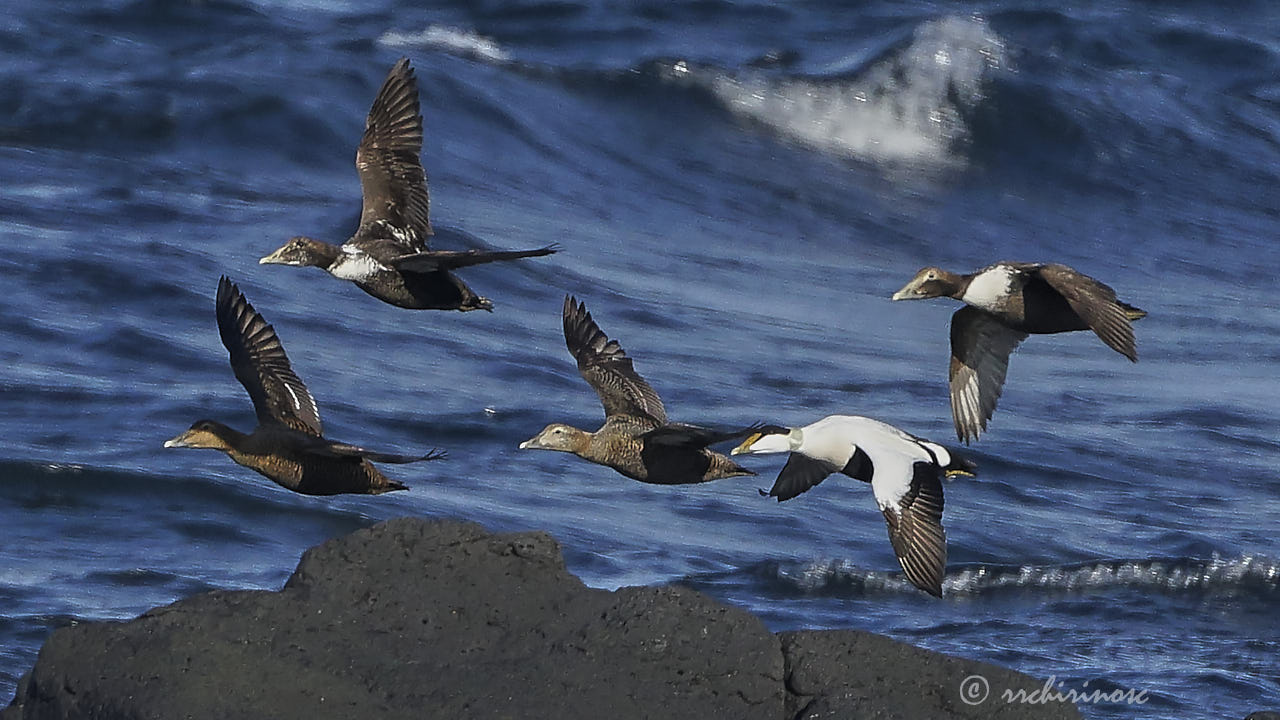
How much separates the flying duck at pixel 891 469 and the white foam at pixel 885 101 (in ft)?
44.1

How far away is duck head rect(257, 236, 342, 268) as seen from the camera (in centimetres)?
782

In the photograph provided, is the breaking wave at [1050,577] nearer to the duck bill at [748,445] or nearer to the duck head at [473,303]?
the duck head at [473,303]

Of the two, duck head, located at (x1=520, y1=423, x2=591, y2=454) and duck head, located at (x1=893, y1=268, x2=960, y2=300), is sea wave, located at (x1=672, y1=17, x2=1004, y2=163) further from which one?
duck head, located at (x1=520, y1=423, x2=591, y2=454)

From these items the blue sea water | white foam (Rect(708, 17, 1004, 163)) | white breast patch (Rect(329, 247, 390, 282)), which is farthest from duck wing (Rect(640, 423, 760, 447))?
white foam (Rect(708, 17, 1004, 163))

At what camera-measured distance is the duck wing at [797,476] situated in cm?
774

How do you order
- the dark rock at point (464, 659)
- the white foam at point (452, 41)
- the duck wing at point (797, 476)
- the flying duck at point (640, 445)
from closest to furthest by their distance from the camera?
the dark rock at point (464, 659), the flying duck at point (640, 445), the duck wing at point (797, 476), the white foam at point (452, 41)

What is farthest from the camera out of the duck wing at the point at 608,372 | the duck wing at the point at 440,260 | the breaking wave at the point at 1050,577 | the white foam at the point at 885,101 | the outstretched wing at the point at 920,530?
the white foam at the point at 885,101

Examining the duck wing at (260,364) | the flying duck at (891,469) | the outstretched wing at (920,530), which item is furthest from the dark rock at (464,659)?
the duck wing at (260,364)

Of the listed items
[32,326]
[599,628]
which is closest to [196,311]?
[32,326]

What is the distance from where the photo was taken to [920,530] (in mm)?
6781

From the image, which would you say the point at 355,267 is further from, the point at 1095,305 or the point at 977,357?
the point at 1095,305

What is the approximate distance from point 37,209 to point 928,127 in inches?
364

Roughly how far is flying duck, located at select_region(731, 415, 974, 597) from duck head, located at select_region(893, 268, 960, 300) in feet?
2.17

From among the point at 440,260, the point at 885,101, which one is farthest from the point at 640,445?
the point at 885,101
